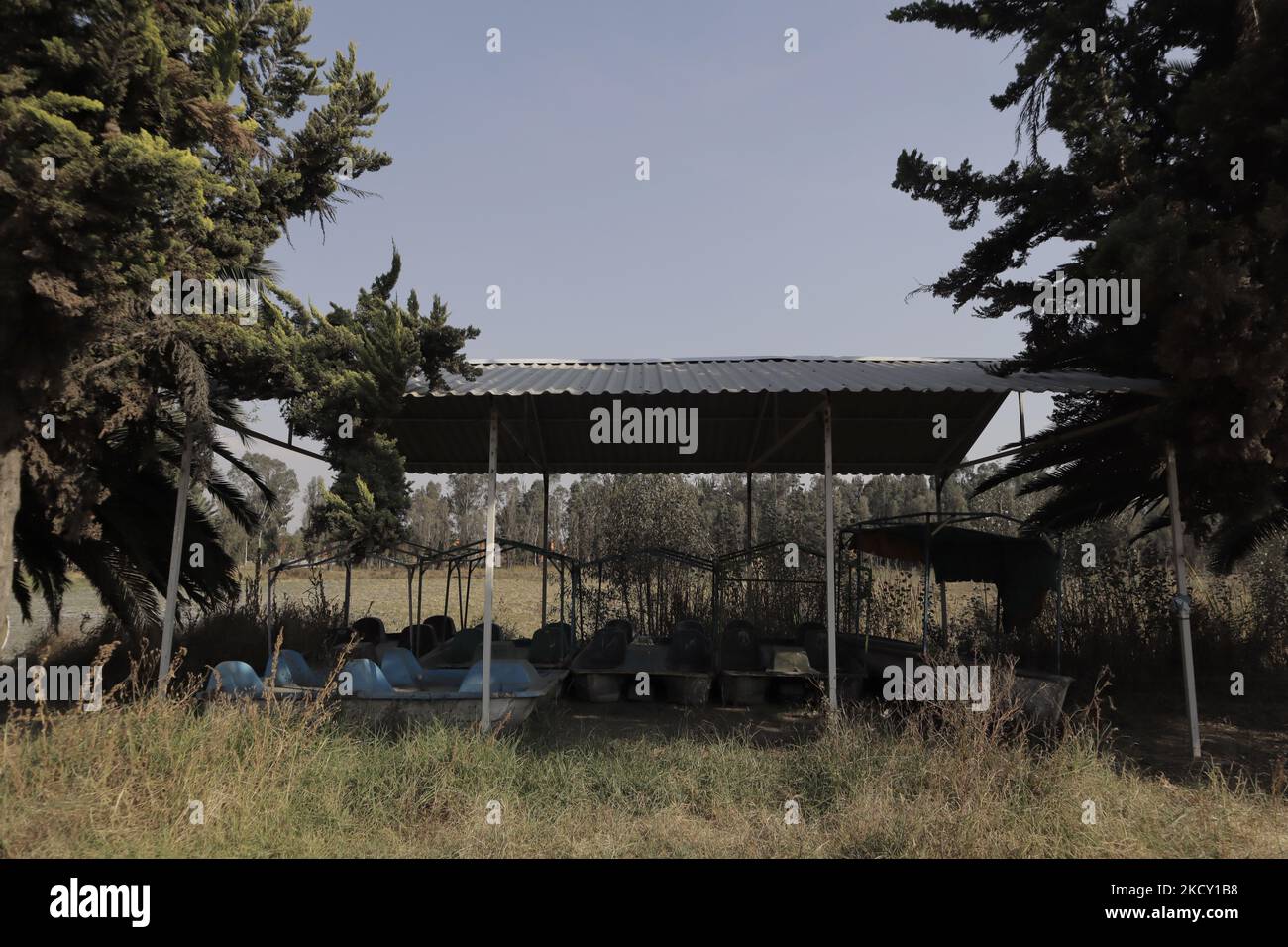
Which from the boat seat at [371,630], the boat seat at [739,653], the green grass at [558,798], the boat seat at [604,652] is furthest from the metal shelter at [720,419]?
the boat seat at [371,630]

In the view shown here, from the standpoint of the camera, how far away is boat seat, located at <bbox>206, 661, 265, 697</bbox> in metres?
7.95

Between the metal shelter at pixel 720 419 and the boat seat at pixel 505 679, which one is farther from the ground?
the metal shelter at pixel 720 419

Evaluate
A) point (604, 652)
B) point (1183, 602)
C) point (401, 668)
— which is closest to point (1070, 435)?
point (1183, 602)

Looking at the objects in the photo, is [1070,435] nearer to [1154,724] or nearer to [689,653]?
[1154,724]

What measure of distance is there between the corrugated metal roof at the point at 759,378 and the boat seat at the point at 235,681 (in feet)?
10.7

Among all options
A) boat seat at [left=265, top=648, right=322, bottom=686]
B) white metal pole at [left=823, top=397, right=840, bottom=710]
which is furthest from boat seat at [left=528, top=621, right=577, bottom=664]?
white metal pole at [left=823, top=397, right=840, bottom=710]

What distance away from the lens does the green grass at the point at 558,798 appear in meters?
5.17

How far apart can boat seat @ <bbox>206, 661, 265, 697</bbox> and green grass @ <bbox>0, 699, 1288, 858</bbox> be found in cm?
128

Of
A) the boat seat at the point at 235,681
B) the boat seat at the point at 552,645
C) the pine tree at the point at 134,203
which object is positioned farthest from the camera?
the boat seat at the point at 552,645

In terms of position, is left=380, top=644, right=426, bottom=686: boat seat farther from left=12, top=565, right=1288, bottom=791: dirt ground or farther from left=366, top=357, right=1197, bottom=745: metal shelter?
left=366, top=357, right=1197, bottom=745: metal shelter

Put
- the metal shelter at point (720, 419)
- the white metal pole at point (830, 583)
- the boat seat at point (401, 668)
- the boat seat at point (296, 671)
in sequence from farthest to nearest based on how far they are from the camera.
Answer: the boat seat at point (401, 668), the boat seat at point (296, 671), the metal shelter at point (720, 419), the white metal pole at point (830, 583)

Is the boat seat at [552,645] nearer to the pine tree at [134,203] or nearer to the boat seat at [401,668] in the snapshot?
the boat seat at [401,668]

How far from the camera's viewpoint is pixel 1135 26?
29.5 feet
